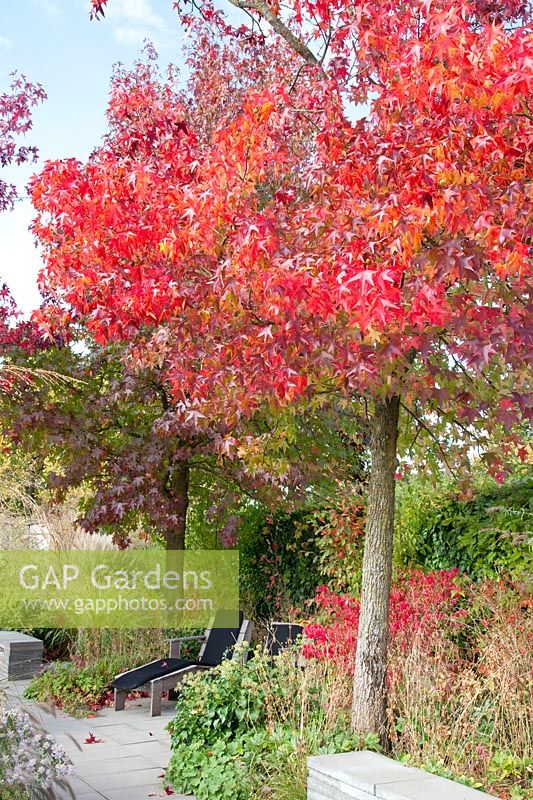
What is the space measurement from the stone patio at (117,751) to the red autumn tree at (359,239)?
4.93 ft

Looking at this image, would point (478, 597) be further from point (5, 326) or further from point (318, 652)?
point (5, 326)

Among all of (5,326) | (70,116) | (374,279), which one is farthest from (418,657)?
(5,326)

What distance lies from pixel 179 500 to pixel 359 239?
18.9 feet

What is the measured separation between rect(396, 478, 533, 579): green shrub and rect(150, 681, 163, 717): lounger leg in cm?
236

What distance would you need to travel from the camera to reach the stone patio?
501cm

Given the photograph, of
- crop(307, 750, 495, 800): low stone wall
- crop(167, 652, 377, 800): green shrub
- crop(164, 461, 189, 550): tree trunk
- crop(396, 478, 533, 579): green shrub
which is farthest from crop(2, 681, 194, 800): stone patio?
crop(396, 478, 533, 579): green shrub

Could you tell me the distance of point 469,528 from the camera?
6.88m

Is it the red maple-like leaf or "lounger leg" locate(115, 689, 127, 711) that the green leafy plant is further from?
the red maple-like leaf

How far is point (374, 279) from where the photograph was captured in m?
3.28

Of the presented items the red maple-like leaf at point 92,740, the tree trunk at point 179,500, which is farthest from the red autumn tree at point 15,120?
the red maple-like leaf at point 92,740

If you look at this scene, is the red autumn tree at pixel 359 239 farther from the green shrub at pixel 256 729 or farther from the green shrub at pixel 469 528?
the green shrub at pixel 469 528

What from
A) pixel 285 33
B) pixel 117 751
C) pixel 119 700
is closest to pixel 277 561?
pixel 119 700

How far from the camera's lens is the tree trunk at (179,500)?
360 inches

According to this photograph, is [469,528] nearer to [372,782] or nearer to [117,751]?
[117,751]
